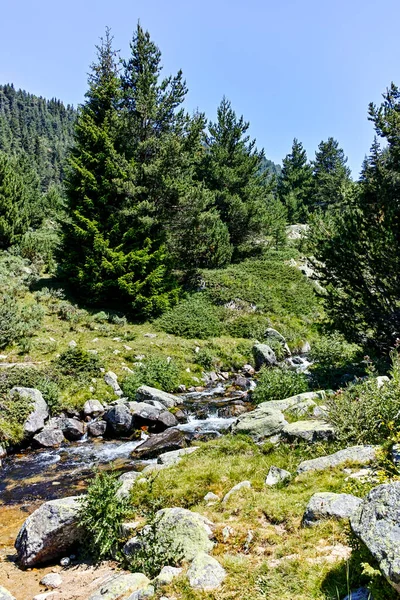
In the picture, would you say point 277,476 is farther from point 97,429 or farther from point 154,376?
point 154,376

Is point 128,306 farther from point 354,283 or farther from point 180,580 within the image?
point 180,580

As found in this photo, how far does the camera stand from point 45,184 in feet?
366

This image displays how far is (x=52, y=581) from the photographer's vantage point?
548 cm

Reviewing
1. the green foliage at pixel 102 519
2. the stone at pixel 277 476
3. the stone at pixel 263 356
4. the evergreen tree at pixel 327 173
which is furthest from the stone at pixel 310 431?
the evergreen tree at pixel 327 173

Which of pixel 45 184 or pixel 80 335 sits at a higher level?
pixel 45 184

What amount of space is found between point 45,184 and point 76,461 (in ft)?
379

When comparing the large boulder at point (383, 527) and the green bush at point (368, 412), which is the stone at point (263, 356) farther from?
the large boulder at point (383, 527)

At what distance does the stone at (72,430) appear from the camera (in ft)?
40.5

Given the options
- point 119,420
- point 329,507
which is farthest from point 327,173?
point 329,507

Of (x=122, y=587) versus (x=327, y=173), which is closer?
(x=122, y=587)

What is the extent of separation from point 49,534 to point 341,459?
4.93 m

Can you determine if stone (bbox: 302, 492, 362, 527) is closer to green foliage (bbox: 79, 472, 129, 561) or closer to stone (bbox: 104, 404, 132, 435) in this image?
green foliage (bbox: 79, 472, 129, 561)

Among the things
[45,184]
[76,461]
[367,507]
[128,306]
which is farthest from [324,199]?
[45,184]

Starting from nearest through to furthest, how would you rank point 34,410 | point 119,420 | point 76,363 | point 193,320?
point 34,410 < point 119,420 < point 76,363 < point 193,320
